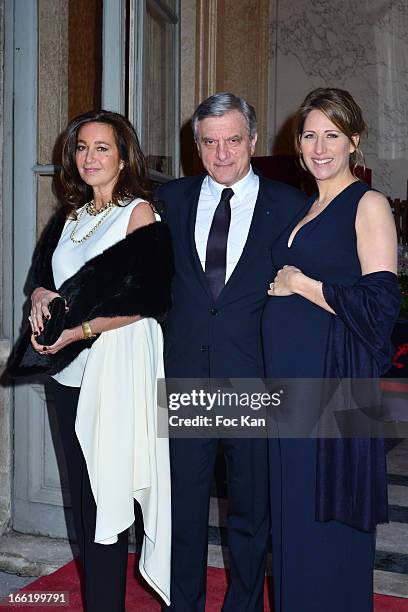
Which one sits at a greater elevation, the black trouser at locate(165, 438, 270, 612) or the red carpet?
the black trouser at locate(165, 438, 270, 612)

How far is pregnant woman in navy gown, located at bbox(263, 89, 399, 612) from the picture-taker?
2.20 meters

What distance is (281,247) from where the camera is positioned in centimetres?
245

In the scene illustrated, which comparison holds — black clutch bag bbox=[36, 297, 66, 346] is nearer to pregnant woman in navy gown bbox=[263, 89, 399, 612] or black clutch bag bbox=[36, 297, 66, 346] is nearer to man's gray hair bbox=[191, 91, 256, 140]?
pregnant woman in navy gown bbox=[263, 89, 399, 612]

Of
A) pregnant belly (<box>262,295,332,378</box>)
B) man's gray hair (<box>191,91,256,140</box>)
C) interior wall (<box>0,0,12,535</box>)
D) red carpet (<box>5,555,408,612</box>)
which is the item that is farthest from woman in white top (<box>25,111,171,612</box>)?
interior wall (<box>0,0,12,535</box>)

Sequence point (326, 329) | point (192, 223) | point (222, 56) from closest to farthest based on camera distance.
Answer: point (326, 329) → point (192, 223) → point (222, 56)

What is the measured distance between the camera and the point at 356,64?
7.04 meters

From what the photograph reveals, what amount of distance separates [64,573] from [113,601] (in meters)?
1.01

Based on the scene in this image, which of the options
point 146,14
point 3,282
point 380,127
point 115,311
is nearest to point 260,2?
point 380,127

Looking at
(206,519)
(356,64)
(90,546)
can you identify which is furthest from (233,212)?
(356,64)

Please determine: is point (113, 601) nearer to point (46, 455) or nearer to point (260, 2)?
point (46, 455)

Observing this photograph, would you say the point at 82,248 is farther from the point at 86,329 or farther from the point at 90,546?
the point at 90,546

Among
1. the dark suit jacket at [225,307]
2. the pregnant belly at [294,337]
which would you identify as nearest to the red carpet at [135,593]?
the dark suit jacket at [225,307]

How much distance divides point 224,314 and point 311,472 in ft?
1.91

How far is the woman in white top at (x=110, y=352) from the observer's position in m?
2.47
